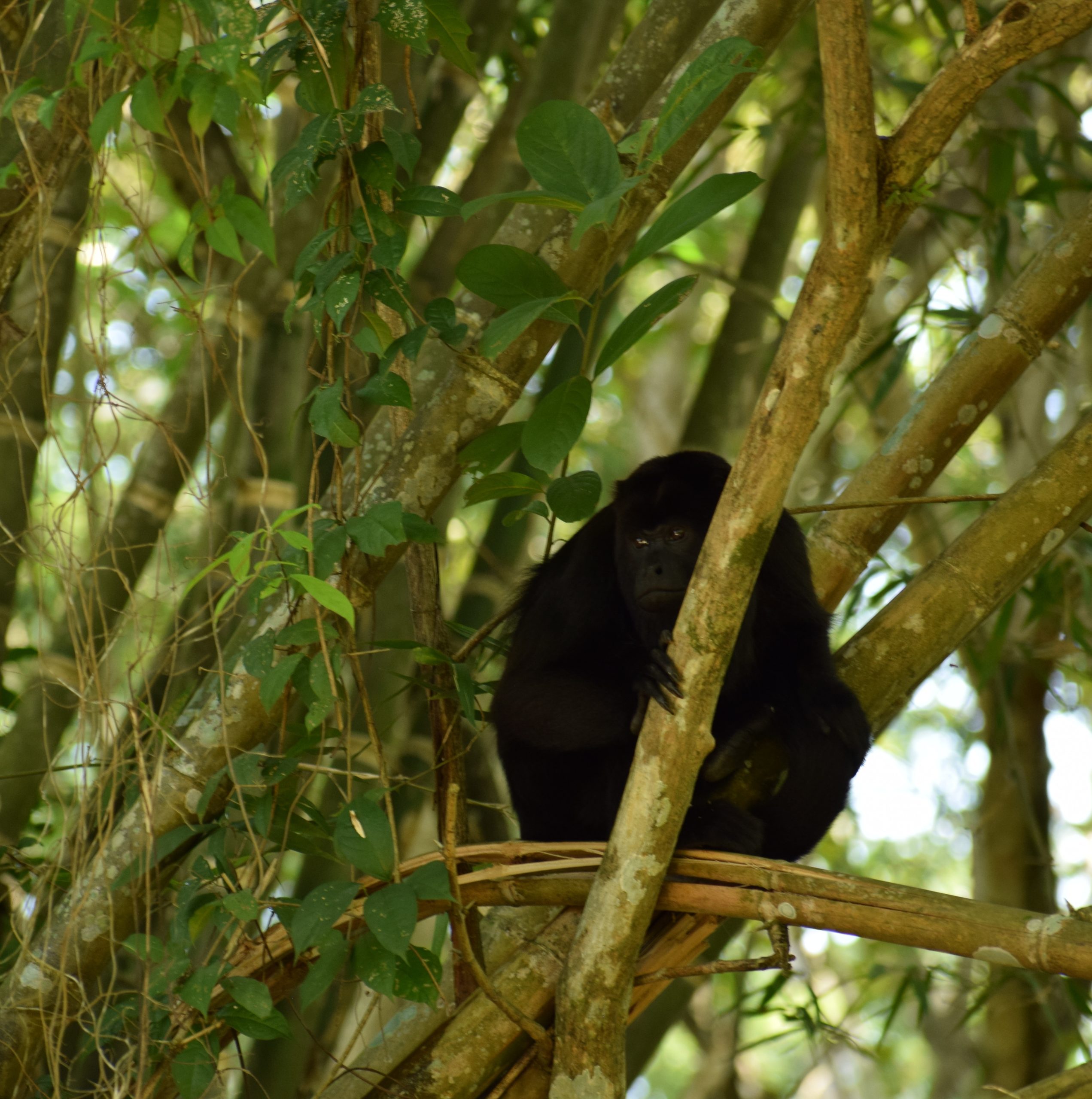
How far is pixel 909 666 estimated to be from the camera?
7.48 feet

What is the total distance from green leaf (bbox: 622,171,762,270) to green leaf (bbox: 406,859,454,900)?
3.02ft

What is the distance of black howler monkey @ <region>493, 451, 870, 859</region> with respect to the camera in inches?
91.2

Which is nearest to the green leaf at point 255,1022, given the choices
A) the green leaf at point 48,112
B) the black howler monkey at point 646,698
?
the black howler monkey at point 646,698

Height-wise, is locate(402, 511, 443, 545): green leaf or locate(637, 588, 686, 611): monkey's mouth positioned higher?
locate(637, 588, 686, 611): monkey's mouth

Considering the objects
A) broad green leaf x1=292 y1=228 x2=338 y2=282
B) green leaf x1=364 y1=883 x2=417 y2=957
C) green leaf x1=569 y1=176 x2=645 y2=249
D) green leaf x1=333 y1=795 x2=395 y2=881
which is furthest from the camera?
broad green leaf x1=292 y1=228 x2=338 y2=282

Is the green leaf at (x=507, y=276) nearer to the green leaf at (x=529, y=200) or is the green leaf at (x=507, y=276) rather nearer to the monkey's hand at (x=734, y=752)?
the green leaf at (x=529, y=200)

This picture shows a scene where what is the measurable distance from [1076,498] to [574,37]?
1.93 metres

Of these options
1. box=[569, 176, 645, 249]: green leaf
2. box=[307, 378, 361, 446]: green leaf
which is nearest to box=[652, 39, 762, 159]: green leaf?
box=[569, 176, 645, 249]: green leaf

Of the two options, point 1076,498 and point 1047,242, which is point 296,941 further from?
point 1047,242

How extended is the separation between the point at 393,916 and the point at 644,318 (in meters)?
0.92

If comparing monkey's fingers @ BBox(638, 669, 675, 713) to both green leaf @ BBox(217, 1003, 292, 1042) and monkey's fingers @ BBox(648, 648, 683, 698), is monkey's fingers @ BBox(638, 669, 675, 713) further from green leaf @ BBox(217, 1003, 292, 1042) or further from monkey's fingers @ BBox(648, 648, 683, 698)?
green leaf @ BBox(217, 1003, 292, 1042)

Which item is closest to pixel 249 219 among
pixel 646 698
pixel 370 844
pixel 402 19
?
pixel 402 19

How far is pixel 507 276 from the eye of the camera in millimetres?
1799

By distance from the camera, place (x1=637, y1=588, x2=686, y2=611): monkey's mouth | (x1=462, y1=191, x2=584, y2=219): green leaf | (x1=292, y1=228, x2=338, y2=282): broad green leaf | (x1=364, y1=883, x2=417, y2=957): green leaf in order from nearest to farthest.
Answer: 1. (x1=462, y1=191, x2=584, y2=219): green leaf
2. (x1=364, y1=883, x2=417, y2=957): green leaf
3. (x1=292, y1=228, x2=338, y2=282): broad green leaf
4. (x1=637, y1=588, x2=686, y2=611): monkey's mouth
